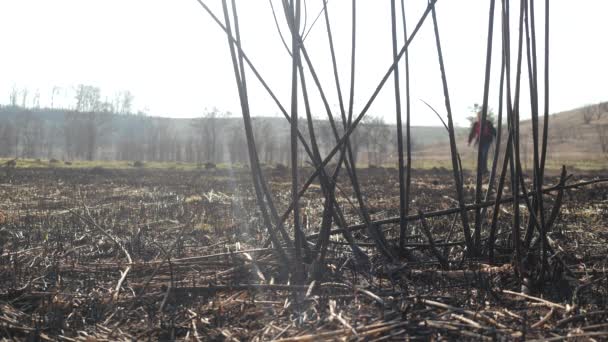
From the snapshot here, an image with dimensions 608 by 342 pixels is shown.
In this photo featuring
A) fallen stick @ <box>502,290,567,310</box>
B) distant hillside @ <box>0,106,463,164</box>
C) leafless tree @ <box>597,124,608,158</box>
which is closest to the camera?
fallen stick @ <box>502,290,567,310</box>

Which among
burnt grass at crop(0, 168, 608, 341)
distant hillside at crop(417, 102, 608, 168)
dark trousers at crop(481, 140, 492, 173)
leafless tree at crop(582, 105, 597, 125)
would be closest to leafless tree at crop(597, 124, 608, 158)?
distant hillside at crop(417, 102, 608, 168)

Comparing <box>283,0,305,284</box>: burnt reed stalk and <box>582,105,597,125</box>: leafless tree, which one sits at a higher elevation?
<box>582,105,597,125</box>: leafless tree

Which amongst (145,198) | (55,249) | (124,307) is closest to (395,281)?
(124,307)

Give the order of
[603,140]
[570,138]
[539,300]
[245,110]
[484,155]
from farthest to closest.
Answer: [570,138], [603,140], [484,155], [245,110], [539,300]

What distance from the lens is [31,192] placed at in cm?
888

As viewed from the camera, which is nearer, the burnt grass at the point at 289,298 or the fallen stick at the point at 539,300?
the burnt grass at the point at 289,298

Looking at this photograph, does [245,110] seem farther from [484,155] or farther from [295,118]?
[484,155]

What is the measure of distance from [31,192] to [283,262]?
8.32m

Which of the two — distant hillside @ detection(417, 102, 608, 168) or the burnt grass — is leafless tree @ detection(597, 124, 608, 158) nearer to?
distant hillside @ detection(417, 102, 608, 168)

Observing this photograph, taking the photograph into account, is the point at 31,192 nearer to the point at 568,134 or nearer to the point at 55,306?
the point at 55,306

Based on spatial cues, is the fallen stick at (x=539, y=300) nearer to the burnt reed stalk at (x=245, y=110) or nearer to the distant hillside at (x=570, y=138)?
the burnt reed stalk at (x=245, y=110)

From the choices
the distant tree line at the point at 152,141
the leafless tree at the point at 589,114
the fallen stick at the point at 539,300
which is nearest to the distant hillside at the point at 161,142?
the distant tree line at the point at 152,141

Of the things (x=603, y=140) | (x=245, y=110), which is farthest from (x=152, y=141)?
(x=245, y=110)

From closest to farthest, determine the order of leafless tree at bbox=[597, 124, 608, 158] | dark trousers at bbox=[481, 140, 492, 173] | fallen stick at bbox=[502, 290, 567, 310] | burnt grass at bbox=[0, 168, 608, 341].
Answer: burnt grass at bbox=[0, 168, 608, 341]
fallen stick at bbox=[502, 290, 567, 310]
dark trousers at bbox=[481, 140, 492, 173]
leafless tree at bbox=[597, 124, 608, 158]
